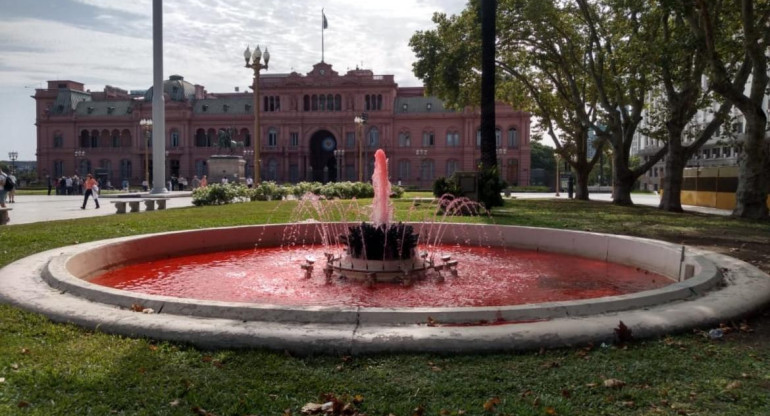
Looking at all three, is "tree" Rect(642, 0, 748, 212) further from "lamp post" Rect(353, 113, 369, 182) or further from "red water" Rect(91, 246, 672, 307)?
"lamp post" Rect(353, 113, 369, 182)

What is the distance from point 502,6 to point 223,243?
19733mm

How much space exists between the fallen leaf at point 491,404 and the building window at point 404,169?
63509 millimetres

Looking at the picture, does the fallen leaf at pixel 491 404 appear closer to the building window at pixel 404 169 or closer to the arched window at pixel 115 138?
the building window at pixel 404 169

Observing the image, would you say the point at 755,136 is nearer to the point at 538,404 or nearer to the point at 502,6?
the point at 502,6

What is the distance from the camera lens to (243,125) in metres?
69.6

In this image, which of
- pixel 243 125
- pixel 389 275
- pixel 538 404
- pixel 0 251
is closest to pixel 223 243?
pixel 0 251

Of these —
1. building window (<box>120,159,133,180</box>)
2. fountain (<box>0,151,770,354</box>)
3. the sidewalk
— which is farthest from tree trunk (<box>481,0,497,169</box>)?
building window (<box>120,159,133,180</box>)

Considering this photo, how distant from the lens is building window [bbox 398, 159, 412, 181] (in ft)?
219

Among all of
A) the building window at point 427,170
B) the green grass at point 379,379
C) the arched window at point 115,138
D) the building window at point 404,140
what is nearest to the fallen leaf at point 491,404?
the green grass at point 379,379

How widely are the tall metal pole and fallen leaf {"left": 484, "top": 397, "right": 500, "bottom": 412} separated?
29484mm

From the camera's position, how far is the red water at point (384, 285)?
6.69 meters

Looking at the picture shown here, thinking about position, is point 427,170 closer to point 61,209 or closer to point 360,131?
point 360,131

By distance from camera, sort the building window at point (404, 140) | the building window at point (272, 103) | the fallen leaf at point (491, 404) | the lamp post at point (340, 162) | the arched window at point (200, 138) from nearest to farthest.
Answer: the fallen leaf at point (491, 404), the lamp post at point (340, 162), the building window at point (404, 140), the building window at point (272, 103), the arched window at point (200, 138)

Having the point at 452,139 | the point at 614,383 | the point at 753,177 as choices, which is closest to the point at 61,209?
the point at 614,383
